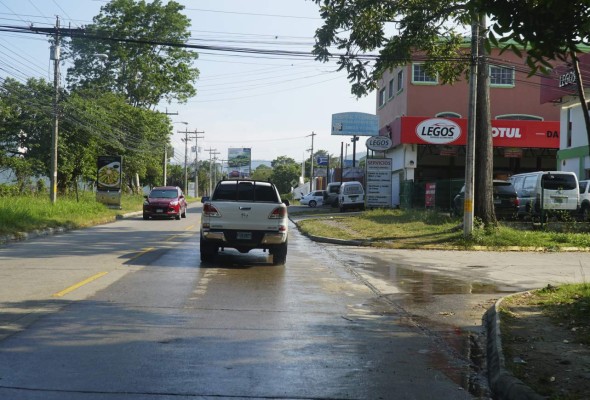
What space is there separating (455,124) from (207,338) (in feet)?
106

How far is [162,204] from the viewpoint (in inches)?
1231

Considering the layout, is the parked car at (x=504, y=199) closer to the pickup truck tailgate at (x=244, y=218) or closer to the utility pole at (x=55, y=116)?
the pickup truck tailgate at (x=244, y=218)

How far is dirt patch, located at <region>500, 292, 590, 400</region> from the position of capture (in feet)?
17.3

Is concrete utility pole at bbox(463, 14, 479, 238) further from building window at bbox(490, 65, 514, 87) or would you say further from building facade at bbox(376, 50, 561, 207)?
building window at bbox(490, 65, 514, 87)

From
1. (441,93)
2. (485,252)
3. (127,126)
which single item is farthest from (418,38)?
(127,126)

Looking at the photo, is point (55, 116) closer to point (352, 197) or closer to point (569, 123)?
point (352, 197)

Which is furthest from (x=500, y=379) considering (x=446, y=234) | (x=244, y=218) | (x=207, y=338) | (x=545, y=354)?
(x=446, y=234)

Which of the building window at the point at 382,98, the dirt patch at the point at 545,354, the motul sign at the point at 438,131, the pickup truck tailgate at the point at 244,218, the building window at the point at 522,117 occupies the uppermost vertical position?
the building window at the point at 382,98

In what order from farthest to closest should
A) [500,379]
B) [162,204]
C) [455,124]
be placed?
[455,124] → [162,204] → [500,379]

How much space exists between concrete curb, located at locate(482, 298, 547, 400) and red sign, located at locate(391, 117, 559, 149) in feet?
102

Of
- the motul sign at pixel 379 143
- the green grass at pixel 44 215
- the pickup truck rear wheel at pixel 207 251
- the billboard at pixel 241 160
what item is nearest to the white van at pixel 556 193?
the pickup truck rear wheel at pixel 207 251

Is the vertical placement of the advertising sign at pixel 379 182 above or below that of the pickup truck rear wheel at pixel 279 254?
above

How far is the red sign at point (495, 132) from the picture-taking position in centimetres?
3725

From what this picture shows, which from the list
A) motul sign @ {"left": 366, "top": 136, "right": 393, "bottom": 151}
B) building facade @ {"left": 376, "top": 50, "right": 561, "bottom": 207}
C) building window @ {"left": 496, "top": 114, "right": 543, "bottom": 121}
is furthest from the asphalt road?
building window @ {"left": 496, "top": 114, "right": 543, "bottom": 121}
